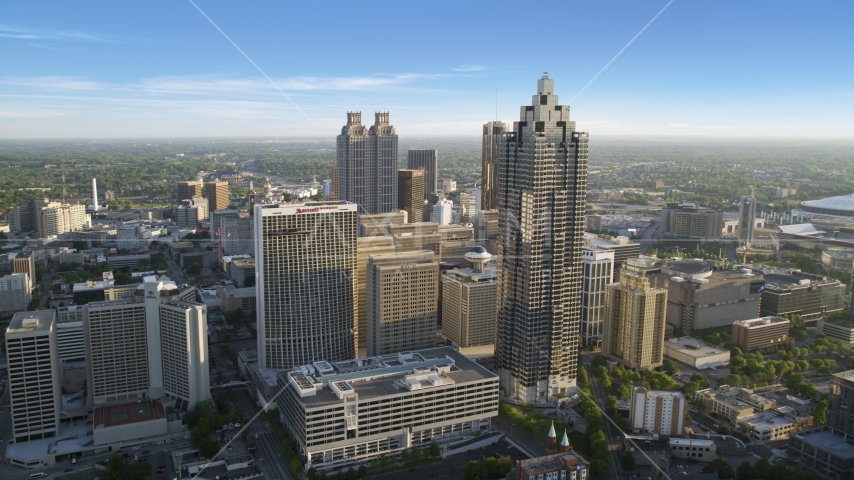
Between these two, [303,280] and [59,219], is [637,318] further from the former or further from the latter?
[59,219]

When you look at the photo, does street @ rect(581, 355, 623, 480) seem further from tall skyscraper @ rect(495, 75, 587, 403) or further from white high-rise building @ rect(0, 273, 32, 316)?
white high-rise building @ rect(0, 273, 32, 316)

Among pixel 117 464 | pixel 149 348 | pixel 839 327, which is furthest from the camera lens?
pixel 839 327

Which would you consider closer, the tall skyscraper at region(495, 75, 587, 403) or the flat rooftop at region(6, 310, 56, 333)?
the flat rooftop at region(6, 310, 56, 333)

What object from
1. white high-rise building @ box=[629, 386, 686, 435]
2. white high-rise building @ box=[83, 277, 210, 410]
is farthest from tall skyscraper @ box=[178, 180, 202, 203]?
white high-rise building @ box=[629, 386, 686, 435]

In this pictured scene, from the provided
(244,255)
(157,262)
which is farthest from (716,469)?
(157,262)

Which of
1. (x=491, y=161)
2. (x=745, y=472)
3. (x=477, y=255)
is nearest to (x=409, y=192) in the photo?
(x=491, y=161)

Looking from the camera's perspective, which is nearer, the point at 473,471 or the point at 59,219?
the point at 473,471
